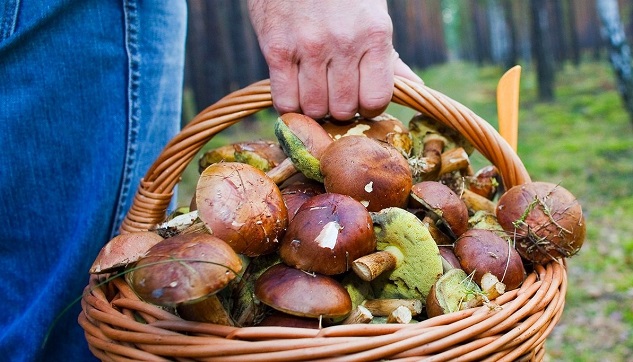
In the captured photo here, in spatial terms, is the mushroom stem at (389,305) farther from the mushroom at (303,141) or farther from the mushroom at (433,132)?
the mushroom at (433,132)

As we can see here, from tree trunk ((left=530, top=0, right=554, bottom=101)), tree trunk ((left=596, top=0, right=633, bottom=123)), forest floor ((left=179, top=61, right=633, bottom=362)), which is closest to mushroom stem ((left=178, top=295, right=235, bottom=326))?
forest floor ((left=179, top=61, right=633, bottom=362))

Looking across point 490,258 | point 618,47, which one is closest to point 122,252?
point 490,258

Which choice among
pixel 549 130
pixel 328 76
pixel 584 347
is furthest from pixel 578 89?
pixel 328 76

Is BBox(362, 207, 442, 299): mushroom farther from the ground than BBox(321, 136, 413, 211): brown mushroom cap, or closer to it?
closer to it

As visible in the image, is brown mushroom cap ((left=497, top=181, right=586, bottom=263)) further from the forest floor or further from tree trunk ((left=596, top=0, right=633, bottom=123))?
tree trunk ((left=596, top=0, right=633, bottom=123))

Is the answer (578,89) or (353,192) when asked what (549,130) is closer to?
(578,89)

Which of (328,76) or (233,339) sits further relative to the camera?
(328,76)

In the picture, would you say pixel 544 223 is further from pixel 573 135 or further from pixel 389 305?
pixel 573 135
